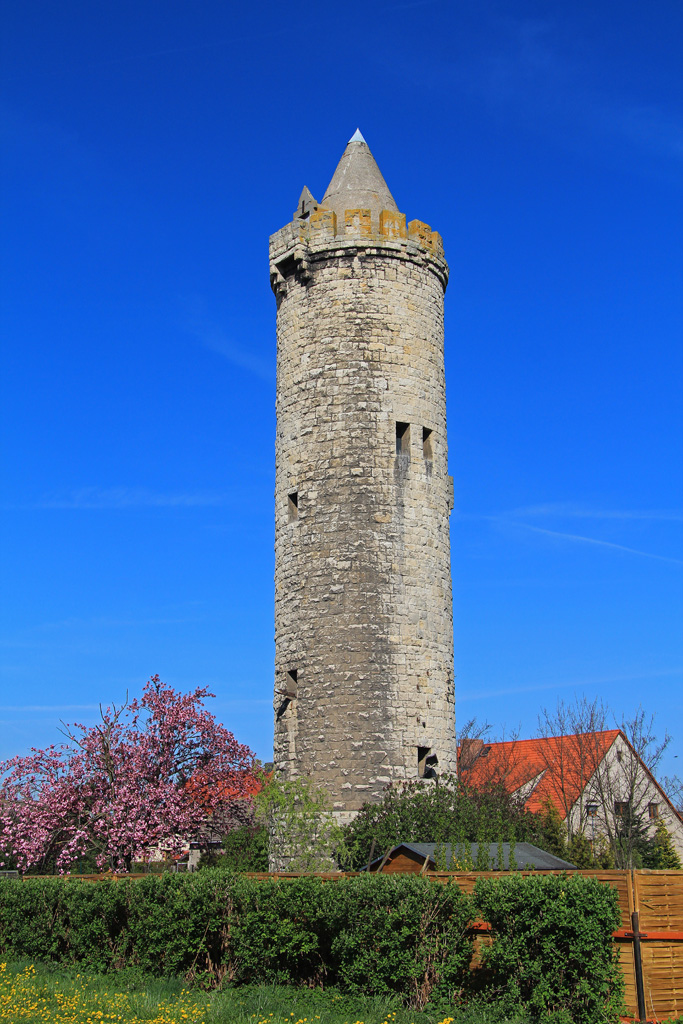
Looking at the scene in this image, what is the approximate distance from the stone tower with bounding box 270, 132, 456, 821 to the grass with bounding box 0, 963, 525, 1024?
19.0ft

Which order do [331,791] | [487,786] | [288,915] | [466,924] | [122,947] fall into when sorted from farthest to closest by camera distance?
[487,786], [331,791], [122,947], [288,915], [466,924]

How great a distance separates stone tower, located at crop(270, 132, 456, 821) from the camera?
16.9 m

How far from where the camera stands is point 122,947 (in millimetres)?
12672

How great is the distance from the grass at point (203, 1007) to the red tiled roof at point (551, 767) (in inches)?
787

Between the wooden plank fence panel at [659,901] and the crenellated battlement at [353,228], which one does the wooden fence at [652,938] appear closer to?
the wooden plank fence panel at [659,901]

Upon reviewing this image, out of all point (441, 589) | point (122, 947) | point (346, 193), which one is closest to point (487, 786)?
point (441, 589)

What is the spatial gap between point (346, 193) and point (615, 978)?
16.4 m

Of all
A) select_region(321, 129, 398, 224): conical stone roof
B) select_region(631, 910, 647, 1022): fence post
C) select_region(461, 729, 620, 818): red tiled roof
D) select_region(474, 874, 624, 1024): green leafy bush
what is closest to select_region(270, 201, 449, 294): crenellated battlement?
select_region(321, 129, 398, 224): conical stone roof

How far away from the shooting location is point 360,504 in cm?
1769

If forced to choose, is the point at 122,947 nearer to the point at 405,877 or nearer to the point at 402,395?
the point at 405,877

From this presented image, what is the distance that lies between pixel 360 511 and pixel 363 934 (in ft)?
28.9

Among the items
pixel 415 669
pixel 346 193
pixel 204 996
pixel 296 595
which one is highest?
pixel 346 193

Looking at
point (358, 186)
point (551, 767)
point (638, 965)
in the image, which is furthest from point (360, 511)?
point (551, 767)

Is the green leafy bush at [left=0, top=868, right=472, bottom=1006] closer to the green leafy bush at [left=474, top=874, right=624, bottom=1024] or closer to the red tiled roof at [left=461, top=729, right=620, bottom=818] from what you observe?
the green leafy bush at [left=474, top=874, right=624, bottom=1024]
